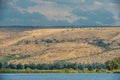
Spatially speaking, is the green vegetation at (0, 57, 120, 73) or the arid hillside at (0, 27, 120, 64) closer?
the green vegetation at (0, 57, 120, 73)

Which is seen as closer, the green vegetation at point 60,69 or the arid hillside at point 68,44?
the green vegetation at point 60,69

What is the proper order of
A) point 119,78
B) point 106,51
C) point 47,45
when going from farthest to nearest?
point 47,45 < point 106,51 < point 119,78

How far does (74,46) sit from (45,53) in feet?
22.6

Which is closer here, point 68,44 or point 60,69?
point 60,69

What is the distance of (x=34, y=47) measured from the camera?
8488 cm

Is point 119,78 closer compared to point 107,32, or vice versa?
point 119,78

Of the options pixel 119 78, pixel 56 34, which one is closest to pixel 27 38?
pixel 56 34

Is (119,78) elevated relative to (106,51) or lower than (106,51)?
elevated

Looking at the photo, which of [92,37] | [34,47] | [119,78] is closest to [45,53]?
[34,47]

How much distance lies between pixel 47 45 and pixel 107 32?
444 inches

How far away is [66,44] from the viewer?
3627 inches

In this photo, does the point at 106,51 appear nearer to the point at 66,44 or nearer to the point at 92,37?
the point at 92,37

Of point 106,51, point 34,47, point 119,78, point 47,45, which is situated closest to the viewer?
point 119,78

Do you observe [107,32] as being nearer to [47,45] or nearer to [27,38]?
[47,45]
